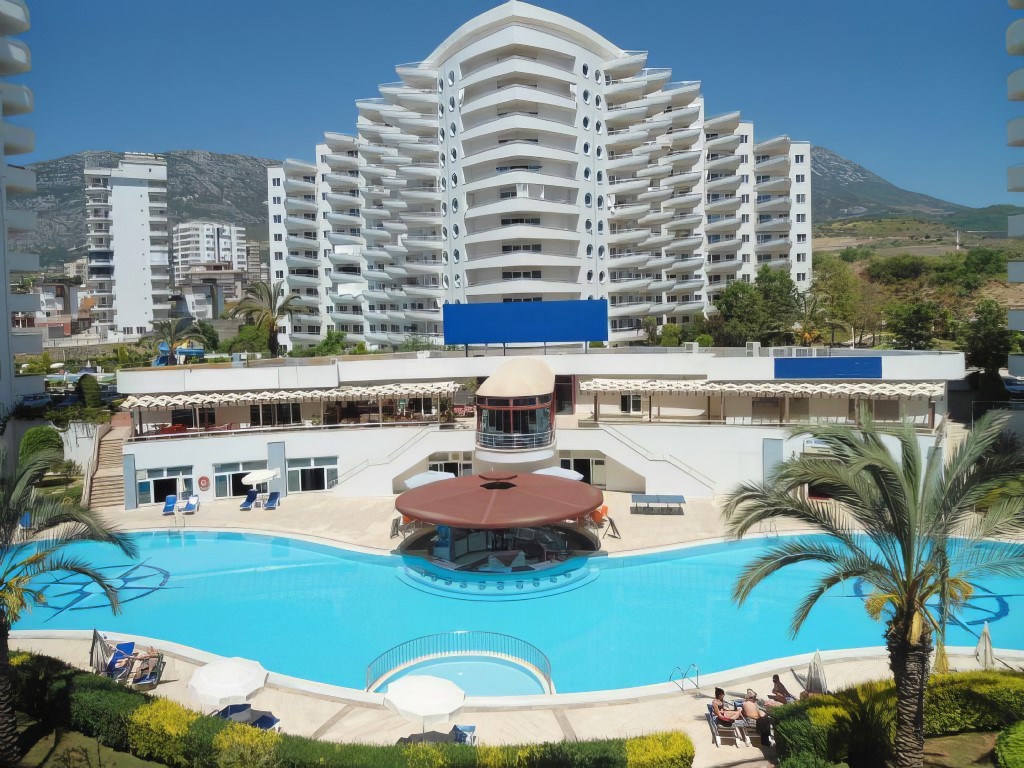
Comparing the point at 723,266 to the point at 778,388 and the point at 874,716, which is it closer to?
the point at 778,388

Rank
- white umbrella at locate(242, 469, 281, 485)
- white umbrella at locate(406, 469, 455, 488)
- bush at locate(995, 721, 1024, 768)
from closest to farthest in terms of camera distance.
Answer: bush at locate(995, 721, 1024, 768)
white umbrella at locate(406, 469, 455, 488)
white umbrella at locate(242, 469, 281, 485)

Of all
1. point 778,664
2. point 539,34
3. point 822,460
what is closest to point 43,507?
point 822,460

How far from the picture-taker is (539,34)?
62.4 m

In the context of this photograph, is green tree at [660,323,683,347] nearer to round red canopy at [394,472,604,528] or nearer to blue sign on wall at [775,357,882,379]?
blue sign on wall at [775,357,882,379]

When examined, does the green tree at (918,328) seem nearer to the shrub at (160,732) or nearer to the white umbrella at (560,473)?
the white umbrella at (560,473)

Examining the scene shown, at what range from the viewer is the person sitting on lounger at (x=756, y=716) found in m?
15.0

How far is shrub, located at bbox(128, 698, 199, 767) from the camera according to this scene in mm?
13961

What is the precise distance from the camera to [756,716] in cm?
1526

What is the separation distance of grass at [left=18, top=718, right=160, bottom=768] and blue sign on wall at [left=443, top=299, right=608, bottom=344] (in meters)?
29.2

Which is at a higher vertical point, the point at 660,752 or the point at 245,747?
the point at 245,747

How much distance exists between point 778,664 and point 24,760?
55.3ft

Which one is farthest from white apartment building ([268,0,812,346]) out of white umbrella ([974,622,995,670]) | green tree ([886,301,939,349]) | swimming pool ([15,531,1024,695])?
white umbrella ([974,622,995,670])

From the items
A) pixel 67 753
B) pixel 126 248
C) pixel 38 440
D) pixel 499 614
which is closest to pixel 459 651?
pixel 499 614

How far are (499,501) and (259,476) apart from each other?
14.4 metres
